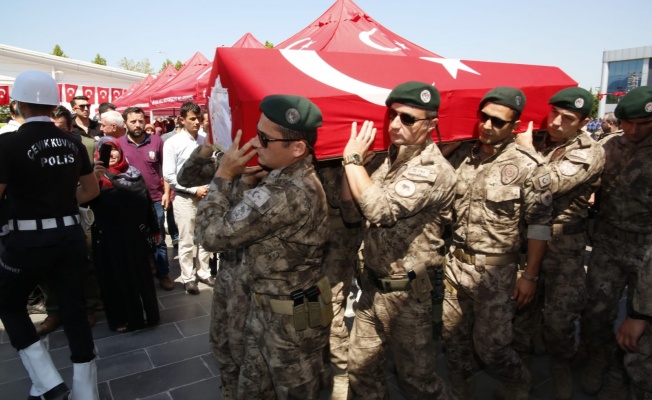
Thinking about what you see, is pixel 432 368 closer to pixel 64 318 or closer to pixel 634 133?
pixel 634 133

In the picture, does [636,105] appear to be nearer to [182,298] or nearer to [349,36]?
[349,36]

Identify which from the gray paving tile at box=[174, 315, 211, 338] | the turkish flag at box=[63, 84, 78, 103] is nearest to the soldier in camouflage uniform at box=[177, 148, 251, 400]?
the gray paving tile at box=[174, 315, 211, 338]

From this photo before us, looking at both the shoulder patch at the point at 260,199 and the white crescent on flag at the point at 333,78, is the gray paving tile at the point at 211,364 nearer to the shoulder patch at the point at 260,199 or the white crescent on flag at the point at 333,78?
the shoulder patch at the point at 260,199

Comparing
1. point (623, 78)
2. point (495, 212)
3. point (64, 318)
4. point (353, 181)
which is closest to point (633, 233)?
point (495, 212)

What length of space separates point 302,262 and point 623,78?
2336 inches

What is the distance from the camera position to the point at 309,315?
2.04m

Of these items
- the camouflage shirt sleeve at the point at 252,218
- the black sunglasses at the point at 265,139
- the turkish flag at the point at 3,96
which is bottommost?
the camouflage shirt sleeve at the point at 252,218

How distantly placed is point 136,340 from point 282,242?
2.47m

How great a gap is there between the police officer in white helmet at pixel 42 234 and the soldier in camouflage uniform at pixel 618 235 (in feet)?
10.4

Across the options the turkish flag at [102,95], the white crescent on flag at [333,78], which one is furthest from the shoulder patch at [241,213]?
the turkish flag at [102,95]

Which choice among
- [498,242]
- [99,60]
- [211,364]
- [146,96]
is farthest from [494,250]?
[99,60]

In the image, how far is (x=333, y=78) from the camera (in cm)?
253

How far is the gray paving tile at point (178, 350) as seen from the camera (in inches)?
138

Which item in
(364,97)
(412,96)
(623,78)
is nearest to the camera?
(412,96)
